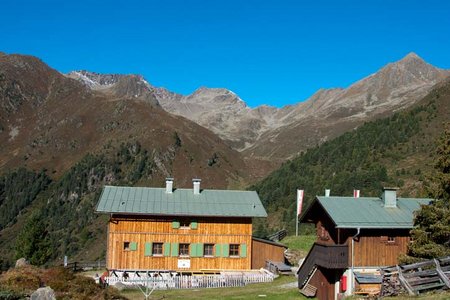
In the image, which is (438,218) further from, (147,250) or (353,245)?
(147,250)

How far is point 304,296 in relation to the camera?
3156cm

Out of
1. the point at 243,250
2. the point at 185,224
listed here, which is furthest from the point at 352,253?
the point at 185,224

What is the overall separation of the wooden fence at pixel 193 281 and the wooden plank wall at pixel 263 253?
4.15 metres

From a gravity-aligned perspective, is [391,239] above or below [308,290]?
above

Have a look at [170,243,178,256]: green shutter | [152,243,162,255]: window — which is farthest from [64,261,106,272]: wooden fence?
[170,243,178,256]: green shutter

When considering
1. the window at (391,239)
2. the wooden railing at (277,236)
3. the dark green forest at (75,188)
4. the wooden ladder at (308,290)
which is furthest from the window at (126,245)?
the dark green forest at (75,188)

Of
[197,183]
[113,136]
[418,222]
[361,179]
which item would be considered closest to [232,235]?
[197,183]

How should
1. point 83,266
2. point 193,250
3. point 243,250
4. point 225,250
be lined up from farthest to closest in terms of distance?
point 83,266 → point 243,250 → point 225,250 → point 193,250

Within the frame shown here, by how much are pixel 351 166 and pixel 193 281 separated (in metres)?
65.0

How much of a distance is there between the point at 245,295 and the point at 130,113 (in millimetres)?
167667

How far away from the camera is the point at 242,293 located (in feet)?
109

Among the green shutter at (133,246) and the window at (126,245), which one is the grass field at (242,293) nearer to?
the green shutter at (133,246)

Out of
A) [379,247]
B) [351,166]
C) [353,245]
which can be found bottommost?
[379,247]

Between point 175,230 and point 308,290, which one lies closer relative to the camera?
point 308,290
